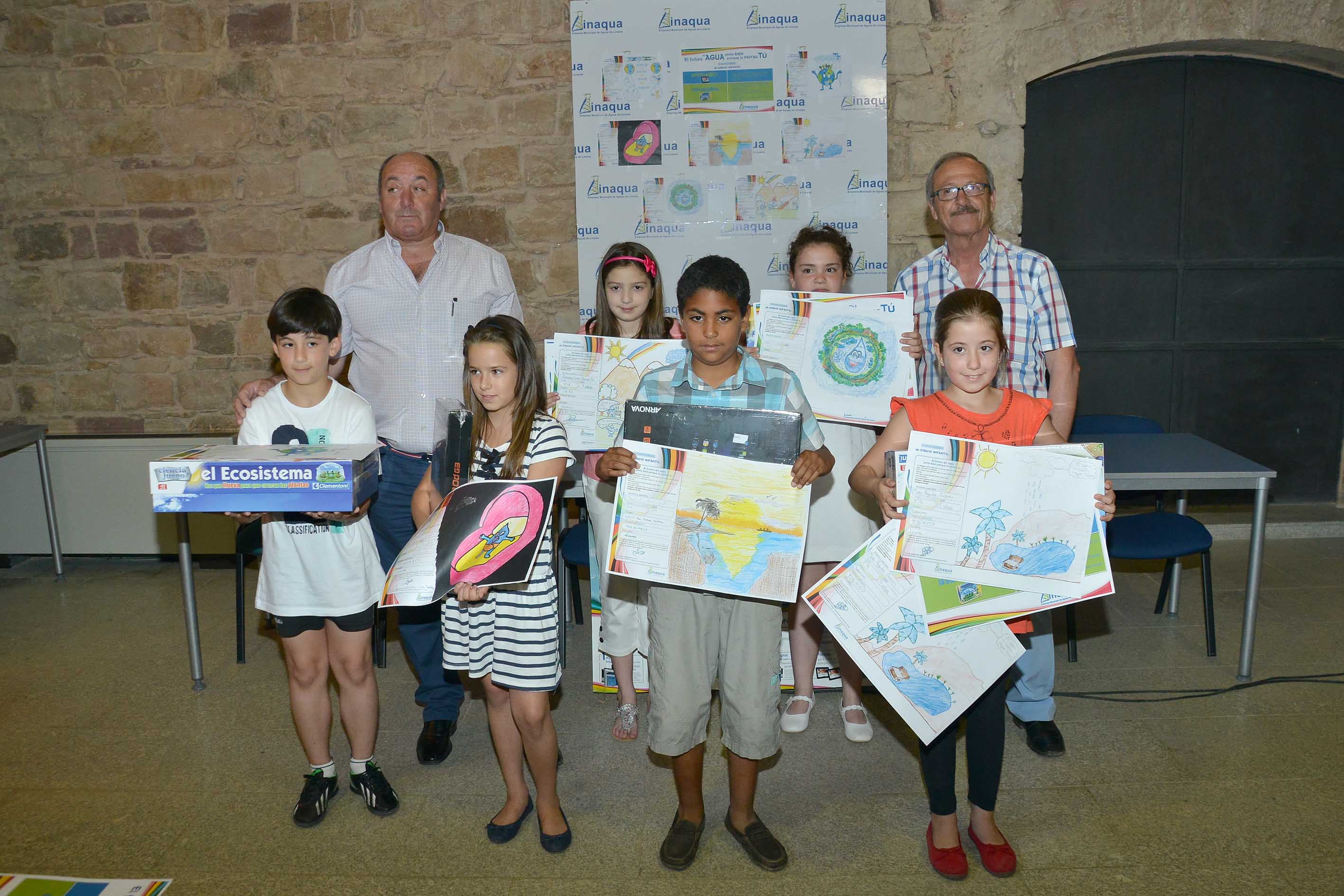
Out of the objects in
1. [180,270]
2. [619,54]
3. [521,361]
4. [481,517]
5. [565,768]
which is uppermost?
[619,54]

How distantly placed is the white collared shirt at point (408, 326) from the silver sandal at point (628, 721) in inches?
44.7

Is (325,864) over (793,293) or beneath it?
beneath

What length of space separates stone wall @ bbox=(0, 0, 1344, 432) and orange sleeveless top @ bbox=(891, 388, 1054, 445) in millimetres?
2707

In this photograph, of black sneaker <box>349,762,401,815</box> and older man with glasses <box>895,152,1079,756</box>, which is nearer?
black sneaker <box>349,762,401,815</box>

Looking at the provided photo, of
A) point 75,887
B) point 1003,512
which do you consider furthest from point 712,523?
point 75,887

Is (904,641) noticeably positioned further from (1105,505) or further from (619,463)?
(619,463)

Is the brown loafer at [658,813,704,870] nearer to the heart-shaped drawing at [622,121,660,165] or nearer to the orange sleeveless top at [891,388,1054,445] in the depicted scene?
the orange sleeveless top at [891,388,1054,445]

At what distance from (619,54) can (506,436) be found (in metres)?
3.06

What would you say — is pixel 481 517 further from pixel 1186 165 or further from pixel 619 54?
pixel 1186 165

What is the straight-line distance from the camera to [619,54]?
4746 mm

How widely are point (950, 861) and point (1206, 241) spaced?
14.3 ft

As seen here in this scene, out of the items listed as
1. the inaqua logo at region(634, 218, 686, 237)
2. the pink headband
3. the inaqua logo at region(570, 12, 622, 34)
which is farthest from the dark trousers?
the inaqua logo at region(570, 12, 622, 34)

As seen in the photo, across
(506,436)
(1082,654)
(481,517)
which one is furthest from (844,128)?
(481,517)

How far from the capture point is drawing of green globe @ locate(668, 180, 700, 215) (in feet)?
15.7
